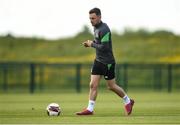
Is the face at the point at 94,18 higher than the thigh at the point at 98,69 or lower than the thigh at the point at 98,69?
higher

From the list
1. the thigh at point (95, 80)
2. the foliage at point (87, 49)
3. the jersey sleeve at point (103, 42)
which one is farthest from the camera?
the foliage at point (87, 49)

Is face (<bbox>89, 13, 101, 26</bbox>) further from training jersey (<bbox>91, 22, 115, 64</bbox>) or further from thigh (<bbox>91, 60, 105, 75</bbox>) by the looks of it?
thigh (<bbox>91, 60, 105, 75</bbox>)

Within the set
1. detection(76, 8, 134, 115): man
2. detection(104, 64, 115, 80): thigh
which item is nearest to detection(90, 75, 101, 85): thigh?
detection(76, 8, 134, 115): man

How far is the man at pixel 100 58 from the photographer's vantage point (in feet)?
59.4

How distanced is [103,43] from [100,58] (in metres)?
0.41

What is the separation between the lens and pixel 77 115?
18.1 m

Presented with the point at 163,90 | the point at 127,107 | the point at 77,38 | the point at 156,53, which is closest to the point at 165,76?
the point at 163,90

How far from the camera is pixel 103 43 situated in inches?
713

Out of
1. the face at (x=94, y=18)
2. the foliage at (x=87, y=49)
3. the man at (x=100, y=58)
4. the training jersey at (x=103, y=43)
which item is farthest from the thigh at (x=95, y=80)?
the foliage at (x=87, y=49)

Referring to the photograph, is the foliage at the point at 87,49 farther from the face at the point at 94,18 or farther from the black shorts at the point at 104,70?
the face at the point at 94,18

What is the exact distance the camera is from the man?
18.1m

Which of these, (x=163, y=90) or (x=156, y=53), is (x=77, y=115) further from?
(x=156, y=53)

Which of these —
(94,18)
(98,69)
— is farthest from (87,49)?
(94,18)

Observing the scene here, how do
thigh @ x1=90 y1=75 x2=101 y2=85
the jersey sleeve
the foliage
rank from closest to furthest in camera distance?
the jersey sleeve → thigh @ x1=90 y1=75 x2=101 y2=85 → the foliage
